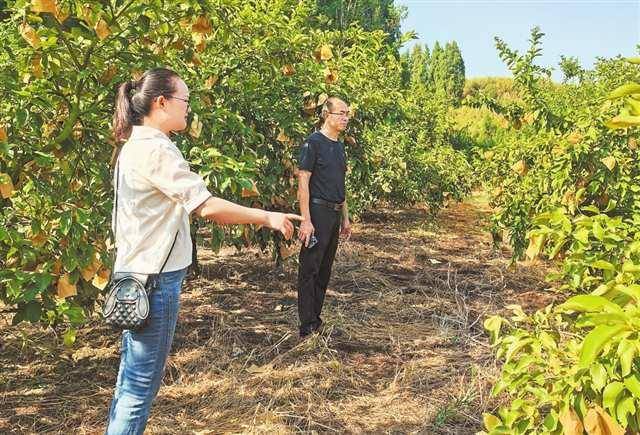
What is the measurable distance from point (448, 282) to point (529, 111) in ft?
5.20

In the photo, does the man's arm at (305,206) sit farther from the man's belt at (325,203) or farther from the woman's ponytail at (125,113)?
the woman's ponytail at (125,113)

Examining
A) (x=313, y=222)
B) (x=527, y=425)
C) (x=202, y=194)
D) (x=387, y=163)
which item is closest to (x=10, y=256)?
(x=202, y=194)

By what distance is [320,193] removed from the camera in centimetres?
357

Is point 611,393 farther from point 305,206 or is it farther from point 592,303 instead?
point 305,206

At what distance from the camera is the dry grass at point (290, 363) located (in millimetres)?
2865

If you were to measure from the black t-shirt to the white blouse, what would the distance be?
1.67 m

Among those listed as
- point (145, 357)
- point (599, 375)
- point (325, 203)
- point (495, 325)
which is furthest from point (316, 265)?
point (599, 375)

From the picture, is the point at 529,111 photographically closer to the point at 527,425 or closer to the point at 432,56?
the point at 527,425

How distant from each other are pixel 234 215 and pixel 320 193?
184cm

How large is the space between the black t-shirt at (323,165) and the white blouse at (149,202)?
5.49ft

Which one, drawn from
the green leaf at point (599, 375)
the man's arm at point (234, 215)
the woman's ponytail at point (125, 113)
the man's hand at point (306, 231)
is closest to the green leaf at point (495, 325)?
the green leaf at point (599, 375)

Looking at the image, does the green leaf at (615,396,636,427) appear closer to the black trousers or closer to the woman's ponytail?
the woman's ponytail

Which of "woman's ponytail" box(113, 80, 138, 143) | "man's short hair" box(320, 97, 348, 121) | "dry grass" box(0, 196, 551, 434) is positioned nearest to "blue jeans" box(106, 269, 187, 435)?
"woman's ponytail" box(113, 80, 138, 143)

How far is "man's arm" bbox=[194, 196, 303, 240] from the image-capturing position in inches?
68.5
